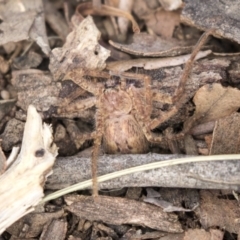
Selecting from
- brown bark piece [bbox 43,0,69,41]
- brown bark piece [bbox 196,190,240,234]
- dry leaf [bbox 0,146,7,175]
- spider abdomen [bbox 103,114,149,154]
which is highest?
brown bark piece [bbox 43,0,69,41]

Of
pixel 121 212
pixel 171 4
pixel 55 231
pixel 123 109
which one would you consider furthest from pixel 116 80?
pixel 55 231

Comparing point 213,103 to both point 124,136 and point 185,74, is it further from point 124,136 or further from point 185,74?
point 124,136

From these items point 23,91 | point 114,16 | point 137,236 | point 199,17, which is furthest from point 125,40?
point 137,236

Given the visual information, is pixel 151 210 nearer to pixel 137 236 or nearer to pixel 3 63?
pixel 137 236

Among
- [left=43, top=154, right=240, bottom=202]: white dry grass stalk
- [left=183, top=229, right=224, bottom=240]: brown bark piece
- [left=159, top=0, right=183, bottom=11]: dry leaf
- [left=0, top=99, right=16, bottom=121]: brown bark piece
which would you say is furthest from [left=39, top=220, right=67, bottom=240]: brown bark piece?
[left=159, top=0, right=183, bottom=11]: dry leaf

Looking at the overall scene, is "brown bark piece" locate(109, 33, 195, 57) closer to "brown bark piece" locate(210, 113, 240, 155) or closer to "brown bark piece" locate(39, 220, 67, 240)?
"brown bark piece" locate(210, 113, 240, 155)

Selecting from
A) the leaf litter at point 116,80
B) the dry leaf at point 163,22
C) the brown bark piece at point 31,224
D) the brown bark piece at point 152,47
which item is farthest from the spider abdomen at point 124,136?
the dry leaf at point 163,22
